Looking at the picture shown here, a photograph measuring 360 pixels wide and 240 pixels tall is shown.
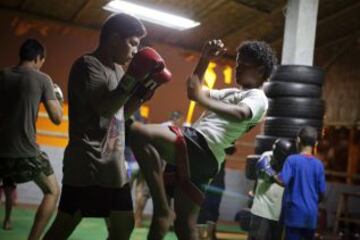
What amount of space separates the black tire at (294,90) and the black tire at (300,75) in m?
0.05

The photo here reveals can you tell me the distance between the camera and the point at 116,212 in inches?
97.0

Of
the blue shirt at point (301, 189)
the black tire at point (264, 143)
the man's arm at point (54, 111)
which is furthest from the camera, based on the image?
the black tire at point (264, 143)

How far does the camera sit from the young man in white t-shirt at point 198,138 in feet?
7.15

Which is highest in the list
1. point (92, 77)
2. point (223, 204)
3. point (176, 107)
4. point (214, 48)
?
point (176, 107)

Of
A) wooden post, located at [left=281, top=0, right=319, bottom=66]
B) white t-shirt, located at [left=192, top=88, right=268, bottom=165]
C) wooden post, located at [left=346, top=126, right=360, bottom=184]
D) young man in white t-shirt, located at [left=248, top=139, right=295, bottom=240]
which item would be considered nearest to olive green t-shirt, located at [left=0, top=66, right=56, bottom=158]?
white t-shirt, located at [left=192, top=88, right=268, bottom=165]

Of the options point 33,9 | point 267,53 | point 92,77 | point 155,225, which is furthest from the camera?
point 33,9

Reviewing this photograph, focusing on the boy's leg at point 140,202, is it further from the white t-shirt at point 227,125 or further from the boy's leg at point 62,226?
the white t-shirt at point 227,125

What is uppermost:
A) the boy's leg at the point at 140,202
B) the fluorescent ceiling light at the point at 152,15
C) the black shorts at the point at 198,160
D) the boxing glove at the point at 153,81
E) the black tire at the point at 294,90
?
the fluorescent ceiling light at the point at 152,15

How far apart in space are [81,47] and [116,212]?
6.73 meters

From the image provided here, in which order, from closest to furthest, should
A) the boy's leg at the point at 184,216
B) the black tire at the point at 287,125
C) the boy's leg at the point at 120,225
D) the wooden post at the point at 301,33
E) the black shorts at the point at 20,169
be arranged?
the boy's leg at the point at 184,216 < the boy's leg at the point at 120,225 < the black shorts at the point at 20,169 < the black tire at the point at 287,125 < the wooden post at the point at 301,33

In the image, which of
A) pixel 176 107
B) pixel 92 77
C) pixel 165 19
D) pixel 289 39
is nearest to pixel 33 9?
pixel 165 19

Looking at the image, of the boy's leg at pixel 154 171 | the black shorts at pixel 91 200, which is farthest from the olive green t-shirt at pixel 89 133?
the boy's leg at pixel 154 171

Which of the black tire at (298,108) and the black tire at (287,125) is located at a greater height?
the black tire at (298,108)

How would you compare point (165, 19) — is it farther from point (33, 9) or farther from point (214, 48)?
point (214, 48)
